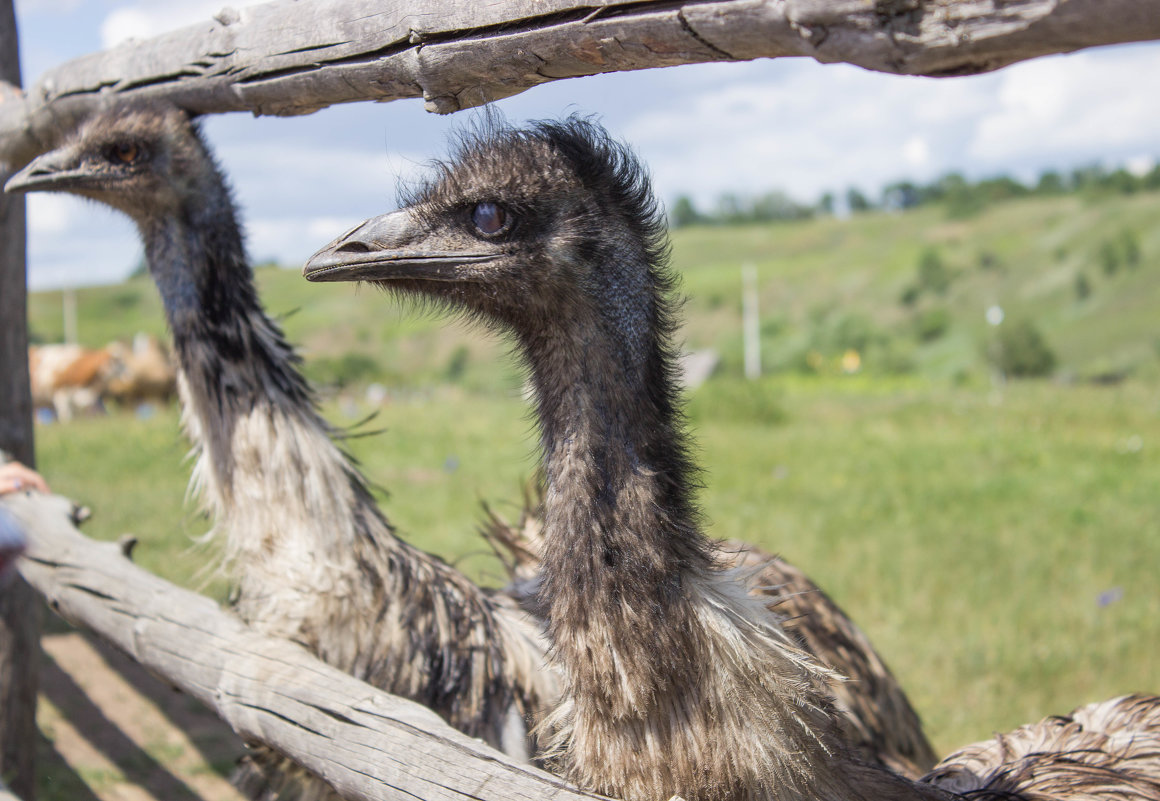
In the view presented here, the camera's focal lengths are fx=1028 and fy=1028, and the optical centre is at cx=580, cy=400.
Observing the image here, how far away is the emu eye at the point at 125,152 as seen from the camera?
325cm

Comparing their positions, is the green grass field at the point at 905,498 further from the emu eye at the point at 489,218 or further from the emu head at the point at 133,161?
the emu head at the point at 133,161

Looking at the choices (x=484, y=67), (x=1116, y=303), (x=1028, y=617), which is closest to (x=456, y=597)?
(x=484, y=67)

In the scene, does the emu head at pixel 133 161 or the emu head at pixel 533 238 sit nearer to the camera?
the emu head at pixel 533 238

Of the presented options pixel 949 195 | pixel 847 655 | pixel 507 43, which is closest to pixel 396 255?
pixel 507 43

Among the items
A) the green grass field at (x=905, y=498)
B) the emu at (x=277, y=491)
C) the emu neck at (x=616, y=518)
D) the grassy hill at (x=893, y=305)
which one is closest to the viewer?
the emu neck at (x=616, y=518)

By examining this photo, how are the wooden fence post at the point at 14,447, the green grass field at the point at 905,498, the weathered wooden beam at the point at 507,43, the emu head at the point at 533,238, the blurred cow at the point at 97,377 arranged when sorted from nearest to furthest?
the weathered wooden beam at the point at 507,43 → the emu head at the point at 533,238 → the wooden fence post at the point at 14,447 → the green grass field at the point at 905,498 → the blurred cow at the point at 97,377

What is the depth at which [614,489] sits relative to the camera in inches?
79.7

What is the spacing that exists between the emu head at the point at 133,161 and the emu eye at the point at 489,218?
1471 millimetres

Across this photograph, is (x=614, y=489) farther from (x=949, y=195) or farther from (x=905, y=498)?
(x=949, y=195)

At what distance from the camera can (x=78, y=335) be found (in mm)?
35469

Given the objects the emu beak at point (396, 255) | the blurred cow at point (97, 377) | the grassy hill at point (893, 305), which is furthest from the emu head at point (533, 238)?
the grassy hill at point (893, 305)

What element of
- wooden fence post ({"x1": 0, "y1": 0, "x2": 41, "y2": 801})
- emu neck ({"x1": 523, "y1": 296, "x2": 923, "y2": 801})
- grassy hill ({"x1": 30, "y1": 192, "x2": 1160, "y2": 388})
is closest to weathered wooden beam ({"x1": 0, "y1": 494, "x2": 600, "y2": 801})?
emu neck ({"x1": 523, "y1": 296, "x2": 923, "y2": 801})

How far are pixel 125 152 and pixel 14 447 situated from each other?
1.58m

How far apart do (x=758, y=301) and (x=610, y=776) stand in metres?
36.8
